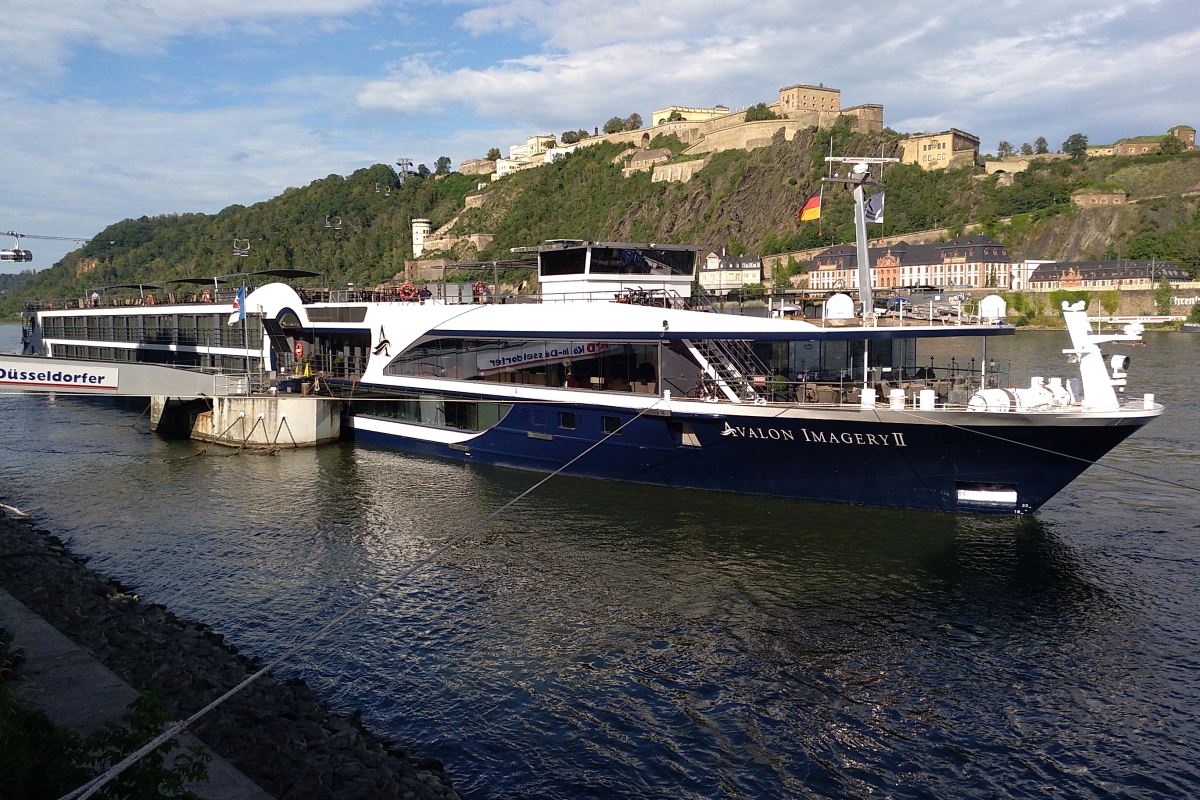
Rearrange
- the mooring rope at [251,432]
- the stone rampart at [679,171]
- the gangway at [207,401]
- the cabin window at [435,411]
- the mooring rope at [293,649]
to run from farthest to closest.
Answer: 1. the stone rampart at [679,171]
2. the mooring rope at [251,432]
3. the gangway at [207,401]
4. the cabin window at [435,411]
5. the mooring rope at [293,649]

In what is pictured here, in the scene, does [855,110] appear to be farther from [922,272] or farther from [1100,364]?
[1100,364]

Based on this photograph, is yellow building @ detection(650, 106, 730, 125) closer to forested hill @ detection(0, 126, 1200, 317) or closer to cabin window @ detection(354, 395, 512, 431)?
forested hill @ detection(0, 126, 1200, 317)

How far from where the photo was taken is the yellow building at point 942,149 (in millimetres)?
142500

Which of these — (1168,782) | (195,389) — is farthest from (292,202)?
(1168,782)

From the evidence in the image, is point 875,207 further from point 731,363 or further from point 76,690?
point 76,690

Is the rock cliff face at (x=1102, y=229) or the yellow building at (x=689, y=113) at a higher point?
the yellow building at (x=689, y=113)

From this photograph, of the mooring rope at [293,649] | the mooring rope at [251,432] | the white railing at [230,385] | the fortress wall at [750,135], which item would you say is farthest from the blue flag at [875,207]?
the fortress wall at [750,135]

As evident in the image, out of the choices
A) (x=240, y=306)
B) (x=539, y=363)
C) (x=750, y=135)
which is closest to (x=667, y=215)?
(x=750, y=135)

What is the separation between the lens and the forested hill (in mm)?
124750

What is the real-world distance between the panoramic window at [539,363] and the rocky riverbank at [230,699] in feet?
38.0

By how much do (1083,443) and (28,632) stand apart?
744 inches

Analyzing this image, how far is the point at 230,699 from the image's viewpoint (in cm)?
1062

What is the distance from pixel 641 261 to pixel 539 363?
4246 millimetres

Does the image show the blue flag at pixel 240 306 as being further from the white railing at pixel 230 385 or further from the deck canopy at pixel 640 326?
the deck canopy at pixel 640 326
